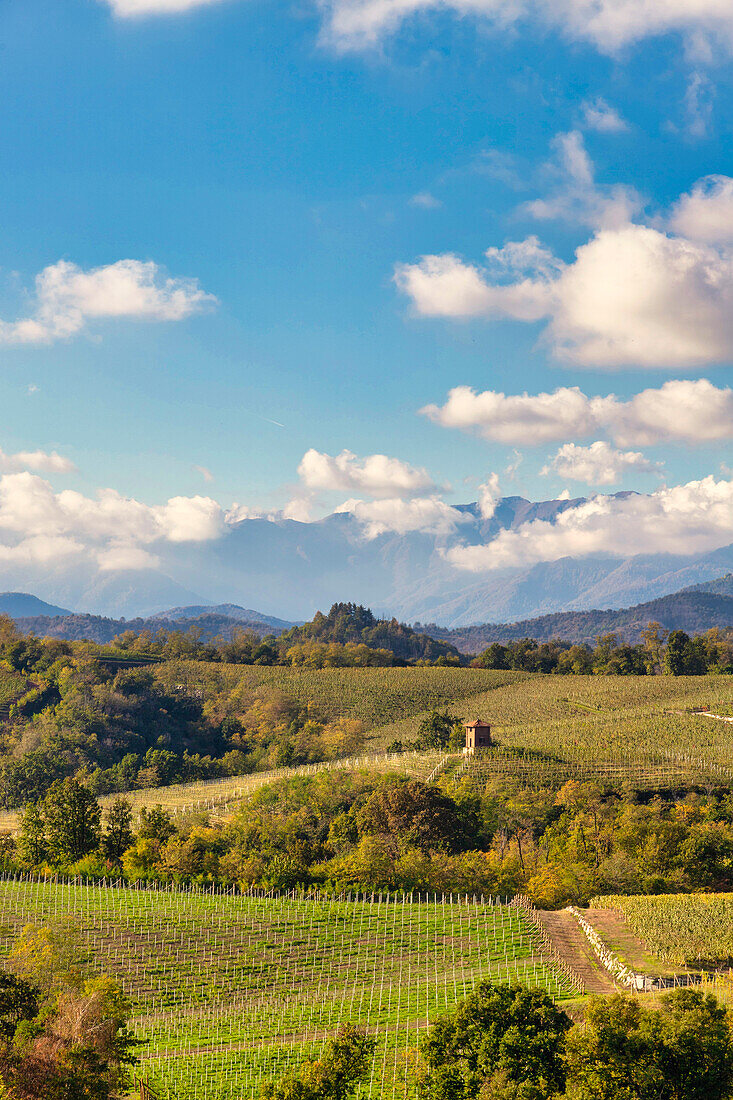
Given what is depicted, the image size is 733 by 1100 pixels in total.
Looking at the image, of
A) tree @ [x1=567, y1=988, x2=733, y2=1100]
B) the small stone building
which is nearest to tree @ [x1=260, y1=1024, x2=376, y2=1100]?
tree @ [x1=567, y1=988, x2=733, y2=1100]

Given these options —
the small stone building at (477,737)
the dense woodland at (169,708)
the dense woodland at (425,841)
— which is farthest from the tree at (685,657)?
the dense woodland at (425,841)

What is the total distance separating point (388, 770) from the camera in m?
84.6

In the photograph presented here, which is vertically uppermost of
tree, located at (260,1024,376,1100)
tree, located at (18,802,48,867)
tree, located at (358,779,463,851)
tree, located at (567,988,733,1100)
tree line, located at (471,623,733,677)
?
tree line, located at (471,623,733,677)

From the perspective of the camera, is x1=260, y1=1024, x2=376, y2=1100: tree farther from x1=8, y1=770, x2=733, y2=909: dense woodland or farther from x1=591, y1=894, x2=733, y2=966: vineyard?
x1=8, y1=770, x2=733, y2=909: dense woodland

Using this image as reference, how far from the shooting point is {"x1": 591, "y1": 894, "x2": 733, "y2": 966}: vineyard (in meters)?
34.1

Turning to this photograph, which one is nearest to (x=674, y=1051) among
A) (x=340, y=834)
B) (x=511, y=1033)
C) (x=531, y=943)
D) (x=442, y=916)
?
(x=511, y=1033)

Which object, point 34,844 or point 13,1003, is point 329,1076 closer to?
point 13,1003

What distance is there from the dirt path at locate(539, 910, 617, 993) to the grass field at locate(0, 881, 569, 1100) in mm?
1065

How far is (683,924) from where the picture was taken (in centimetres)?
3712

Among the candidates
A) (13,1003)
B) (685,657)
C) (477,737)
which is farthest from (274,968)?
(685,657)

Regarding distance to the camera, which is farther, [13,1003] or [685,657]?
[685,657]

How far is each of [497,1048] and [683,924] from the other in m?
17.7

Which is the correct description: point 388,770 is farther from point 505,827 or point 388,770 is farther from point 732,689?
point 732,689

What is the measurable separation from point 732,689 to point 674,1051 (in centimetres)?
10177
